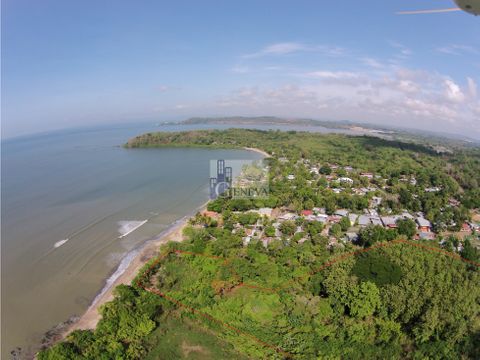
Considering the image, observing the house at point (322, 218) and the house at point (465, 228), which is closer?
the house at point (465, 228)

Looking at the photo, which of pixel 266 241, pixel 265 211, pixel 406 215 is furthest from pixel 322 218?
pixel 406 215

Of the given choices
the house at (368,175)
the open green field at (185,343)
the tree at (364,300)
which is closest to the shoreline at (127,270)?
the open green field at (185,343)

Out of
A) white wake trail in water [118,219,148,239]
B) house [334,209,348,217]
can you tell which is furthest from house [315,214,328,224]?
white wake trail in water [118,219,148,239]

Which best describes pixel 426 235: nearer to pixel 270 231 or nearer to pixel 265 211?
pixel 270 231

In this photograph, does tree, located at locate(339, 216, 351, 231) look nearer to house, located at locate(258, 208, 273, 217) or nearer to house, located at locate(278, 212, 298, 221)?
house, located at locate(278, 212, 298, 221)

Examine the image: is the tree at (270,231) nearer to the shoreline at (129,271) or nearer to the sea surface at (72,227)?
the shoreline at (129,271)

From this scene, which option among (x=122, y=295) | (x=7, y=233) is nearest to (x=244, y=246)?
(x=122, y=295)
